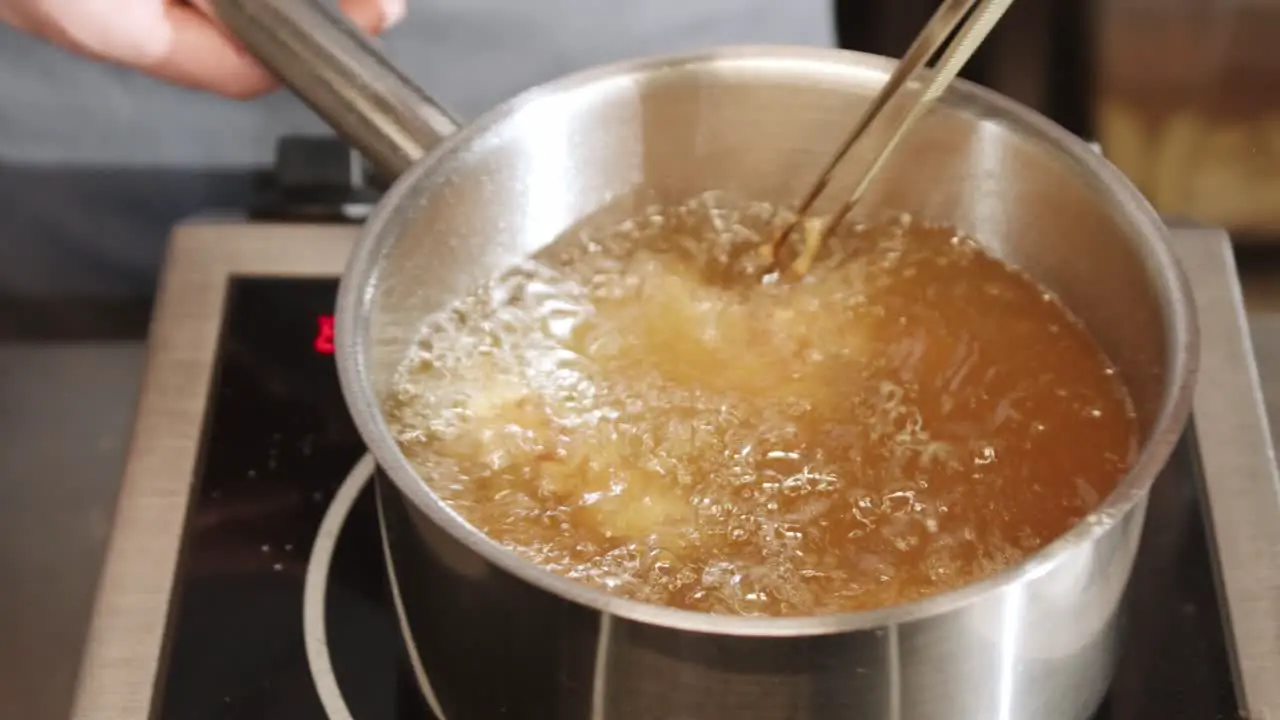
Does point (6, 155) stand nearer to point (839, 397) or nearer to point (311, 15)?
point (311, 15)

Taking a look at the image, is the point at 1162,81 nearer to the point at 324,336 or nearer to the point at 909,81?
the point at 909,81

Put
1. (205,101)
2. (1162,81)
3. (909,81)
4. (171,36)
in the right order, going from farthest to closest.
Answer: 1. (1162,81)
2. (205,101)
3. (171,36)
4. (909,81)

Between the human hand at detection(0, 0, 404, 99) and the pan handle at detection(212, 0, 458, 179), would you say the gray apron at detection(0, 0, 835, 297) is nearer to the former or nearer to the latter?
the human hand at detection(0, 0, 404, 99)

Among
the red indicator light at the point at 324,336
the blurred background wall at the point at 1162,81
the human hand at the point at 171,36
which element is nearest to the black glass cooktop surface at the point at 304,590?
the red indicator light at the point at 324,336

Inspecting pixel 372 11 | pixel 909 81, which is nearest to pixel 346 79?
pixel 372 11

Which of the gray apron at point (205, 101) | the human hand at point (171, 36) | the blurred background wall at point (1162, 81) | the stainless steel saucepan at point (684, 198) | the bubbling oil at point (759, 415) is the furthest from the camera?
the blurred background wall at point (1162, 81)

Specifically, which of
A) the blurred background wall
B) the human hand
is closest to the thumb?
the human hand

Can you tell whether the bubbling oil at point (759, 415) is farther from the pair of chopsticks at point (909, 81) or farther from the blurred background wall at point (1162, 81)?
the blurred background wall at point (1162, 81)

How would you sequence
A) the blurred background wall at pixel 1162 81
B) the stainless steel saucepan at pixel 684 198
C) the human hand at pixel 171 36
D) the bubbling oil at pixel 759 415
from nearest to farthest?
the stainless steel saucepan at pixel 684 198
the bubbling oil at pixel 759 415
the human hand at pixel 171 36
the blurred background wall at pixel 1162 81
